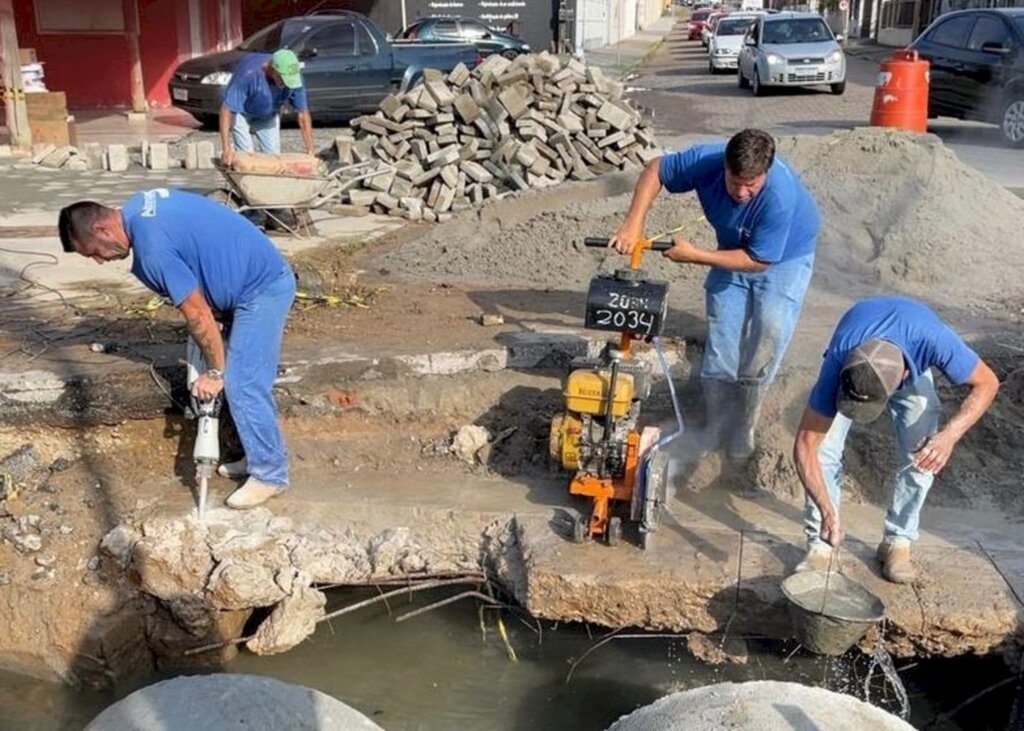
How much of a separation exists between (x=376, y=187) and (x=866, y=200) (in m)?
4.94

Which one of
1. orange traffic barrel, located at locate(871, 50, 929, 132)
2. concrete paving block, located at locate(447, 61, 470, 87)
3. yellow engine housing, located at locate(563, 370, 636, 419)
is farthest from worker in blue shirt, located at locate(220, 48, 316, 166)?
orange traffic barrel, located at locate(871, 50, 929, 132)

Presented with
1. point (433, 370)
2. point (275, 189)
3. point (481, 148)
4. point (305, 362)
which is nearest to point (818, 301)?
point (433, 370)

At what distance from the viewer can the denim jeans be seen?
9.08m

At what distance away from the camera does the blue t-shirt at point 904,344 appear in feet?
12.6

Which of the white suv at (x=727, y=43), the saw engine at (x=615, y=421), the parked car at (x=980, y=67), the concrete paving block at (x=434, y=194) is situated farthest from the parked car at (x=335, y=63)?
the white suv at (x=727, y=43)

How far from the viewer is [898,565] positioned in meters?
4.42

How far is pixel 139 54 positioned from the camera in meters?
18.8

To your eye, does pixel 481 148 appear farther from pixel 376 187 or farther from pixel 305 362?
pixel 305 362

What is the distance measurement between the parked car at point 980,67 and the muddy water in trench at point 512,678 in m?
11.9

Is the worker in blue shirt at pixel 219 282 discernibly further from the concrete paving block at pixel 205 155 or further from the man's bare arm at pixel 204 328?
the concrete paving block at pixel 205 155

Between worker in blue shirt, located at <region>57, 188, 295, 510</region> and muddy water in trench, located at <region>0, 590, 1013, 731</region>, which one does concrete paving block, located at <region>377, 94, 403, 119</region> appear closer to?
worker in blue shirt, located at <region>57, 188, 295, 510</region>

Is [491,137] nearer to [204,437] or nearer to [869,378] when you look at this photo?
[204,437]

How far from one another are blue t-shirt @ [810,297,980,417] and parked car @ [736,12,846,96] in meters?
18.0

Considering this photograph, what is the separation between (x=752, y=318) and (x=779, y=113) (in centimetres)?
1418
